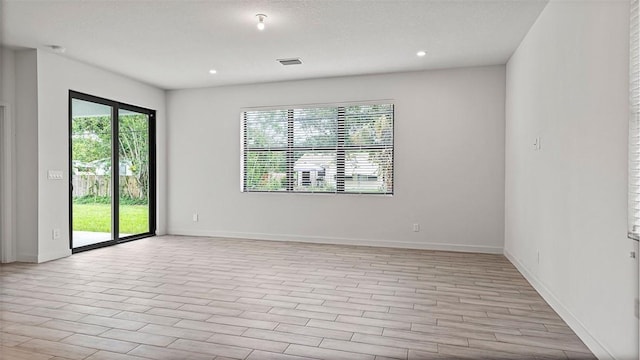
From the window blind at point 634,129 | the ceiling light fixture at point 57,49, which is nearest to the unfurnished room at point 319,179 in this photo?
the window blind at point 634,129

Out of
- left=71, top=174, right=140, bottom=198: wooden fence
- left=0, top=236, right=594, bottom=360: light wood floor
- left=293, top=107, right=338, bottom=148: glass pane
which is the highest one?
left=293, top=107, right=338, bottom=148: glass pane

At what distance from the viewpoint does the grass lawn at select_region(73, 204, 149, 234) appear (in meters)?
5.65

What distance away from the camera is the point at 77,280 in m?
4.12

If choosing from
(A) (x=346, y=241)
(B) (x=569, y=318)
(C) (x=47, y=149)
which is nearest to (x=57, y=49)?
(C) (x=47, y=149)

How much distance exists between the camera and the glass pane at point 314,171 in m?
6.39

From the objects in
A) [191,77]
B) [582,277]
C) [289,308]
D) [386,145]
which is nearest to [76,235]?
[191,77]

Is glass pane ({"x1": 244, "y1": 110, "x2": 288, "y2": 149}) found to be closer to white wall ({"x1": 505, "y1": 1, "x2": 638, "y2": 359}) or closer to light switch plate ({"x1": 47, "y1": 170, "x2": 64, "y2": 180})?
light switch plate ({"x1": 47, "y1": 170, "x2": 64, "y2": 180})

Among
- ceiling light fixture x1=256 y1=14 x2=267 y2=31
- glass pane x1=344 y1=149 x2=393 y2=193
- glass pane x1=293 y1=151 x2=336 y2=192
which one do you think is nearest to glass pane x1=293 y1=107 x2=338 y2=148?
glass pane x1=293 y1=151 x2=336 y2=192

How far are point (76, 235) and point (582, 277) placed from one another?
19.8 feet

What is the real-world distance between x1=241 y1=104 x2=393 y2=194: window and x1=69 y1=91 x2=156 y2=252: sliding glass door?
175 centimetres

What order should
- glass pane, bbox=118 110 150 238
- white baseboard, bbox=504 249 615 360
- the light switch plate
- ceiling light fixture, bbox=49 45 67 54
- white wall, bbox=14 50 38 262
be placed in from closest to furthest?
white baseboard, bbox=504 249 615 360
ceiling light fixture, bbox=49 45 67 54
white wall, bbox=14 50 38 262
the light switch plate
glass pane, bbox=118 110 150 238

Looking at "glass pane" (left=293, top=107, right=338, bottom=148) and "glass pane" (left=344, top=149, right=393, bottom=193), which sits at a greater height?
"glass pane" (left=293, top=107, right=338, bottom=148)

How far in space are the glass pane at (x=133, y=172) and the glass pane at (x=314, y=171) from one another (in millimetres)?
2683

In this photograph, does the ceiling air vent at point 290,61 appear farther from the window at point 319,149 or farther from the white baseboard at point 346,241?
the white baseboard at point 346,241
